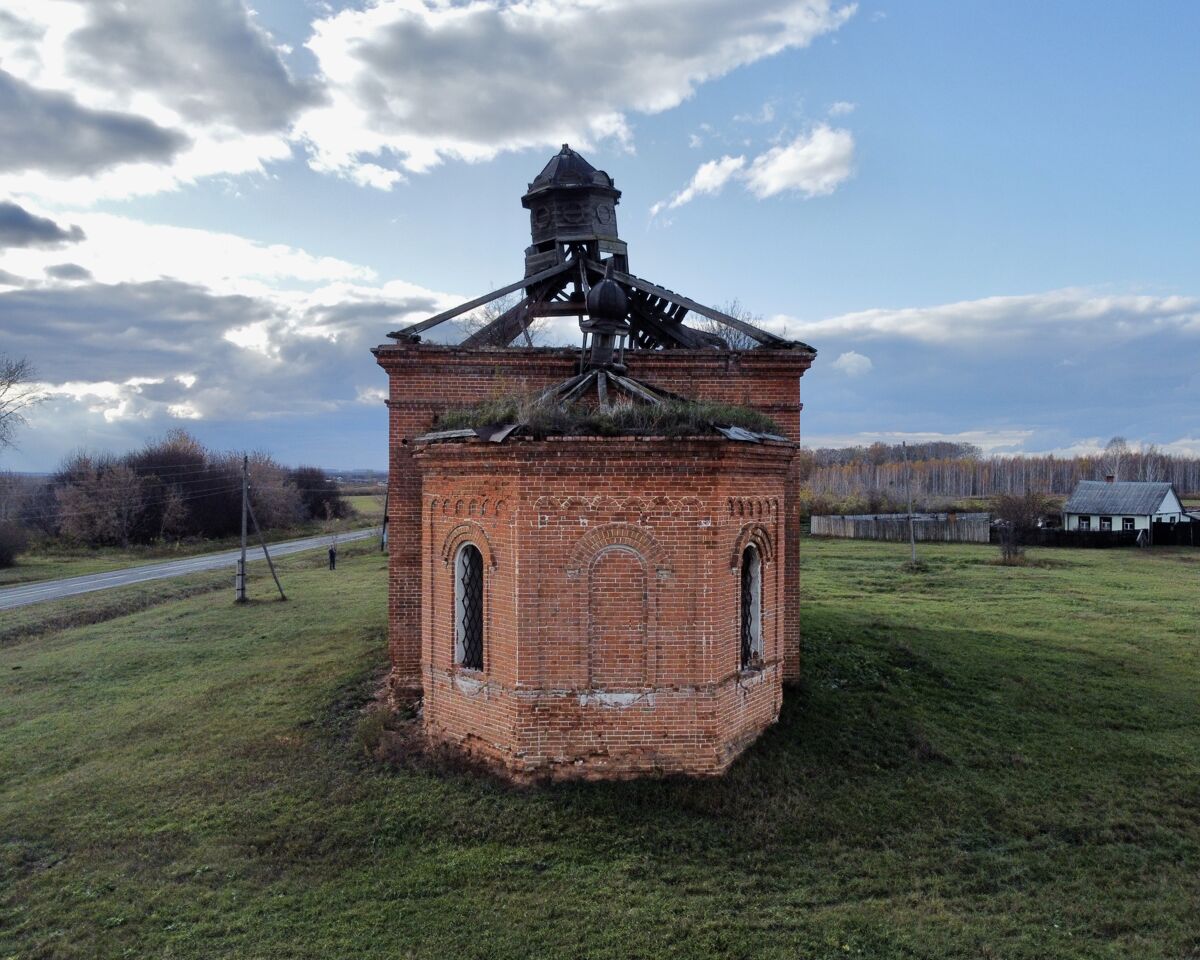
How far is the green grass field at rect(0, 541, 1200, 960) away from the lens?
5934mm

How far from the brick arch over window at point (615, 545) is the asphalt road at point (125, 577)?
21943 millimetres

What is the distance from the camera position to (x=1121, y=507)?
136 ft

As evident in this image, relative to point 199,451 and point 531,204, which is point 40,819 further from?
point 199,451

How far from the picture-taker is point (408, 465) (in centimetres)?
1098

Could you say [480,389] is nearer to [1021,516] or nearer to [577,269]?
A: [577,269]

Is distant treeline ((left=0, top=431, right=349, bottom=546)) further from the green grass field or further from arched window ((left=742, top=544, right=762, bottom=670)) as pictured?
arched window ((left=742, top=544, right=762, bottom=670))

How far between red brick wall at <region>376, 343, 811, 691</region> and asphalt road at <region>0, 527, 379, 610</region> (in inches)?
713

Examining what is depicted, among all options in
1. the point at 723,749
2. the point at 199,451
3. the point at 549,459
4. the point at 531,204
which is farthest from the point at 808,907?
the point at 199,451

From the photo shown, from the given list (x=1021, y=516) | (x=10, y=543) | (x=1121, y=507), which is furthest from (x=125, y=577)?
(x=1121, y=507)

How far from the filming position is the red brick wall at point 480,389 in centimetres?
1097

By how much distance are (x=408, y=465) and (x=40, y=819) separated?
19.0ft

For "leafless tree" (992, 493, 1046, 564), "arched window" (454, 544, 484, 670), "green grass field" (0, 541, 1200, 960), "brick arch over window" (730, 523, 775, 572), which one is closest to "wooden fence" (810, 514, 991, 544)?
"leafless tree" (992, 493, 1046, 564)

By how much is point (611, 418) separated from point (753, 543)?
2.40m

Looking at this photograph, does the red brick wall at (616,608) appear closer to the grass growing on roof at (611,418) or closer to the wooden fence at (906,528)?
the grass growing on roof at (611,418)
